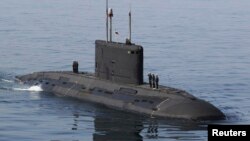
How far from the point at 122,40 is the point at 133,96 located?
156ft

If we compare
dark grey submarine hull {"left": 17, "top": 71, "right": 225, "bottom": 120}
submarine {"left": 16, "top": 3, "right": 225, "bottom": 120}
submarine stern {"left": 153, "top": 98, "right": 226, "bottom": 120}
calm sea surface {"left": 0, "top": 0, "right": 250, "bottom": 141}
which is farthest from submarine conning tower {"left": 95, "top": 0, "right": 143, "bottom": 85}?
submarine stern {"left": 153, "top": 98, "right": 226, "bottom": 120}

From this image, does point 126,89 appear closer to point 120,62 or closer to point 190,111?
point 120,62

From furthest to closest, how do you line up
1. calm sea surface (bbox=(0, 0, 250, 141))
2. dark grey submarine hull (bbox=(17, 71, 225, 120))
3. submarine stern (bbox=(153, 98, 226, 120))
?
dark grey submarine hull (bbox=(17, 71, 225, 120)) < submarine stern (bbox=(153, 98, 226, 120)) < calm sea surface (bbox=(0, 0, 250, 141))

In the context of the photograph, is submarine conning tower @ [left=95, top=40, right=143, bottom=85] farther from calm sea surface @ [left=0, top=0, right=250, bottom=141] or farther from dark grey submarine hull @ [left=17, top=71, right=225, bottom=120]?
calm sea surface @ [left=0, top=0, right=250, bottom=141]

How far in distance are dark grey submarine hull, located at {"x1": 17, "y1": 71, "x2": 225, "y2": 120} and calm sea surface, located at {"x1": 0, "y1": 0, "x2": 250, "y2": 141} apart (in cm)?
66

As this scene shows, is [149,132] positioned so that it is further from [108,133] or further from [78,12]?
[78,12]

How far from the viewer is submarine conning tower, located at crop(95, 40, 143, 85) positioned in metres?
41.3

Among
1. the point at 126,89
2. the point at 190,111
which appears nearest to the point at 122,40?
the point at 126,89

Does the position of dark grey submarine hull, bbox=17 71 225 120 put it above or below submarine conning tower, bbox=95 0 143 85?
below

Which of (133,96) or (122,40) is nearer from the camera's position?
(133,96)

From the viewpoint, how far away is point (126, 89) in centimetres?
4150

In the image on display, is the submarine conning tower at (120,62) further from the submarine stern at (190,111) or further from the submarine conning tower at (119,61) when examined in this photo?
the submarine stern at (190,111)

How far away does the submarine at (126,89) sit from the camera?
3750cm

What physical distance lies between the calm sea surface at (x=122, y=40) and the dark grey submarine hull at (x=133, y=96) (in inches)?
26.0
